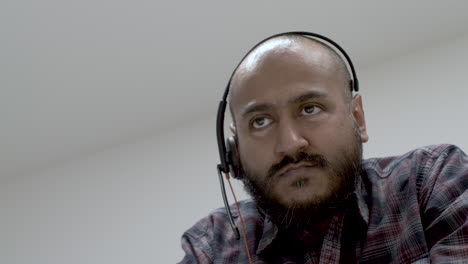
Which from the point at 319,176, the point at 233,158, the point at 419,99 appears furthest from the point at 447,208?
the point at 419,99

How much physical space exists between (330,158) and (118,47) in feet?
3.42

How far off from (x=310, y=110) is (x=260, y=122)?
0.36ft

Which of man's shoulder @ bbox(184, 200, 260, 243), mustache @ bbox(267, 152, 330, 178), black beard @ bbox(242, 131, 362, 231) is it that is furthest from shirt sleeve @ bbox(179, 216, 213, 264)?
mustache @ bbox(267, 152, 330, 178)

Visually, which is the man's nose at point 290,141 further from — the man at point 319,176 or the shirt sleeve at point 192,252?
the shirt sleeve at point 192,252

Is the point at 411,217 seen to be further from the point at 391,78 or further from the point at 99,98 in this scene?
the point at 99,98

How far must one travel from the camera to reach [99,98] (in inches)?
75.8

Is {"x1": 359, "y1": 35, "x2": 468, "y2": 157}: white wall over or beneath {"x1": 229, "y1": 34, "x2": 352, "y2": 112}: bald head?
beneath

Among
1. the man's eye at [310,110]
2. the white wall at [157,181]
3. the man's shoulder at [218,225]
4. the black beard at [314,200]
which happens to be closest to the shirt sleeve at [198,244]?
the man's shoulder at [218,225]

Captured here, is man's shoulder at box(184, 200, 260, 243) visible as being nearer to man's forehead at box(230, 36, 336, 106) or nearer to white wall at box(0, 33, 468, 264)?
man's forehead at box(230, 36, 336, 106)

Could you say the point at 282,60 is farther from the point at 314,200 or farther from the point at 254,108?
the point at 314,200

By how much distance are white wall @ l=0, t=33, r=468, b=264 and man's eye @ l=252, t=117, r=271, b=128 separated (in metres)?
0.82

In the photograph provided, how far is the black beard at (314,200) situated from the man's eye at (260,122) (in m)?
0.10

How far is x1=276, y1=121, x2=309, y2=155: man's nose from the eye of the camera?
91 cm

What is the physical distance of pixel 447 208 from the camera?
79cm
